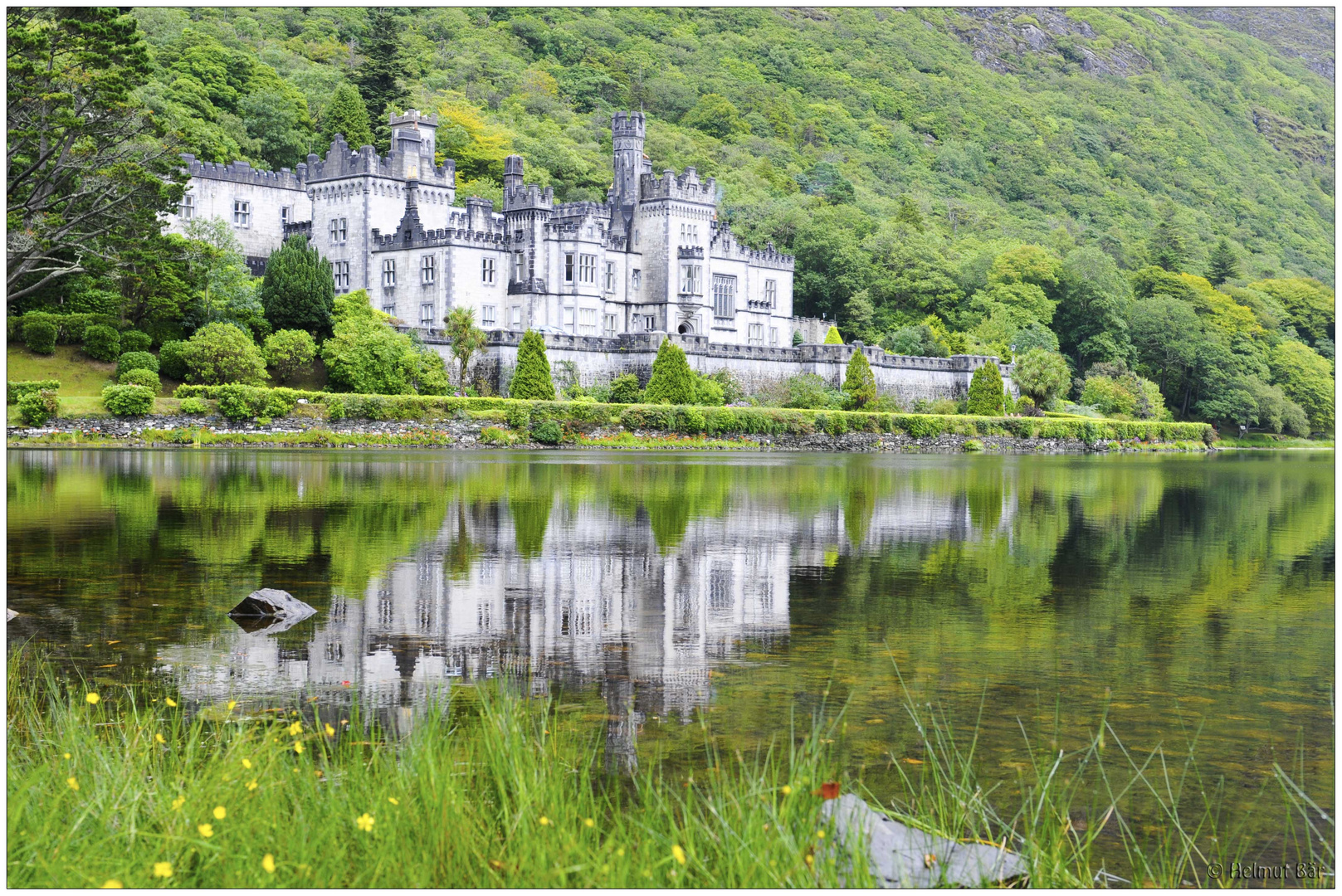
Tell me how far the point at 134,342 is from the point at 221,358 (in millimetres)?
3698

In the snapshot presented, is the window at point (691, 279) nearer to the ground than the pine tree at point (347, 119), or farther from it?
nearer to the ground

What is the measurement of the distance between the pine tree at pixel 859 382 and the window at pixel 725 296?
311 inches

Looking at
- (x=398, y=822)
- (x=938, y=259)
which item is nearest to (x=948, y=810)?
(x=398, y=822)

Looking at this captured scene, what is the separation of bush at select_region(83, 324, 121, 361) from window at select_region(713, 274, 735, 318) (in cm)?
3359

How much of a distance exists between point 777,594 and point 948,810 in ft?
24.2

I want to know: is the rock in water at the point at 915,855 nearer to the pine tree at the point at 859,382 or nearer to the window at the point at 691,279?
the pine tree at the point at 859,382

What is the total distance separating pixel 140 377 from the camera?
5003cm

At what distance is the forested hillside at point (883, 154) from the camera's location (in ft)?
311

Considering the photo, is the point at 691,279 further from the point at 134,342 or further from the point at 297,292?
the point at 134,342

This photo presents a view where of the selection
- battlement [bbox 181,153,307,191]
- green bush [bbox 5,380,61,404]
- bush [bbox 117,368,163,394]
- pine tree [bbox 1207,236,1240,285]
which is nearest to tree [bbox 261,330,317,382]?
bush [bbox 117,368,163,394]

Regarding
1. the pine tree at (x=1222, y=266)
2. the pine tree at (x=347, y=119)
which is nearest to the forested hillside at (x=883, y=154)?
the pine tree at (x=347, y=119)

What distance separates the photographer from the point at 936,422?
234 ft

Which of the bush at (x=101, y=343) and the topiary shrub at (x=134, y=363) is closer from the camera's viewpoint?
the topiary shrub at (x=134, y=363)

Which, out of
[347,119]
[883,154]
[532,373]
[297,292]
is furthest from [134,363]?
[883,154]
